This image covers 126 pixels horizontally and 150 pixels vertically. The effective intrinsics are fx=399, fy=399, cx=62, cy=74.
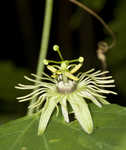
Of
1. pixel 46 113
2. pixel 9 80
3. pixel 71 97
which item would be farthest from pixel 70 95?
pixel 9 80

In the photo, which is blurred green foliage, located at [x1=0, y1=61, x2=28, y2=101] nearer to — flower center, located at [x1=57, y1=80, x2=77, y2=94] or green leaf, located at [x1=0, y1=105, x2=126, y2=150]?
flower center, located at [x1=57, y1=80, x2=77, y2=94]

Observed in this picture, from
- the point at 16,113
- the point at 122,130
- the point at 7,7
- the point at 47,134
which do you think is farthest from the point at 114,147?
the point at 7,7

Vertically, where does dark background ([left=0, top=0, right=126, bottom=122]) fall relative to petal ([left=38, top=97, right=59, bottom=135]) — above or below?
above

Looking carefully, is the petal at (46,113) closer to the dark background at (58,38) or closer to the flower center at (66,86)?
the flower center at (66,86)

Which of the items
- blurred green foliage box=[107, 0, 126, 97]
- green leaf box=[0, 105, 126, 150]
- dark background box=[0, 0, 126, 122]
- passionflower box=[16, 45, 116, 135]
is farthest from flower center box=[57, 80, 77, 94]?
blurred green foliage box=[107, 0, 126, 97]

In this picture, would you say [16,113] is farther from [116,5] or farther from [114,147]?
[114,147]

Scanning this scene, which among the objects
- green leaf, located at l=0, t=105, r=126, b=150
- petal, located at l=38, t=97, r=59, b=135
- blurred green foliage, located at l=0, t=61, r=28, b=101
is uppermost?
blurred green foliage, located at l=0, t=61, r=28, b=101

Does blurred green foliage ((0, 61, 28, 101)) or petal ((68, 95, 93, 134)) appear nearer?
petal ((68, 95, 93, 134))

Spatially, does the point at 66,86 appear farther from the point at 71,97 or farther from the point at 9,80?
the point at 9,80
